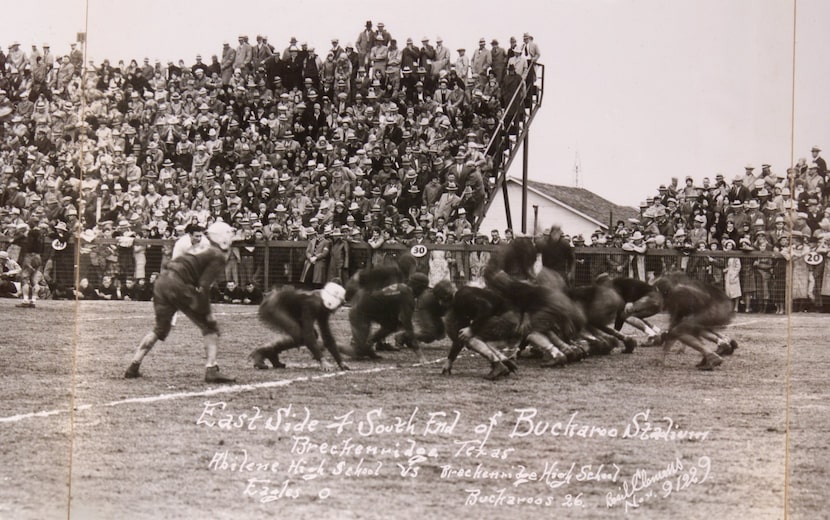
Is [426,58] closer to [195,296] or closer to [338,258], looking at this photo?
[338,258]

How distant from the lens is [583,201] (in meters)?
6.68

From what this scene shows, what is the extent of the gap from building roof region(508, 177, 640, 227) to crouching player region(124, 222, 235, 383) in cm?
196

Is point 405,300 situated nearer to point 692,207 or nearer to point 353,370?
point 353,370

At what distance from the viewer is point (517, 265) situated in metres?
6.80

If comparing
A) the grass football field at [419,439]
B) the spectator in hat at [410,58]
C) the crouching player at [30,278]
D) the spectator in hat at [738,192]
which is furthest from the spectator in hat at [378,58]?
the crouching player at [30,278]

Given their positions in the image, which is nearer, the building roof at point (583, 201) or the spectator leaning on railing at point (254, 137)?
the building roof at point (583, 201)

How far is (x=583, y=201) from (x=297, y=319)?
2027 mm

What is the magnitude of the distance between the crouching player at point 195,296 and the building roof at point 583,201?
1958mm

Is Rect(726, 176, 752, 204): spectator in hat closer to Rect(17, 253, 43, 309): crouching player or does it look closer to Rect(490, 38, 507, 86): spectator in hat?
Rect(490, 38, 507, 86): spectator in hat

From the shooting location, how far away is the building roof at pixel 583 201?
6.60 m

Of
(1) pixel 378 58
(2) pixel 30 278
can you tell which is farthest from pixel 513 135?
(2) pixel 30 278

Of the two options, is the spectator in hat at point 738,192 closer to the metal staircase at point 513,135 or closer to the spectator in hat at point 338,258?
the metal staircase at point 513,135

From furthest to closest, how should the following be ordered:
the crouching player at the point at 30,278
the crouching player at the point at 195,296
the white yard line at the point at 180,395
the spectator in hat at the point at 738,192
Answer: the crouching player at the point at 30,278
the crouching player at the point at 195,296
the white yard line at the point at 180,395
the spectator in hat at the point at 738,192

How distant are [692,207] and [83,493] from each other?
4.12 m
